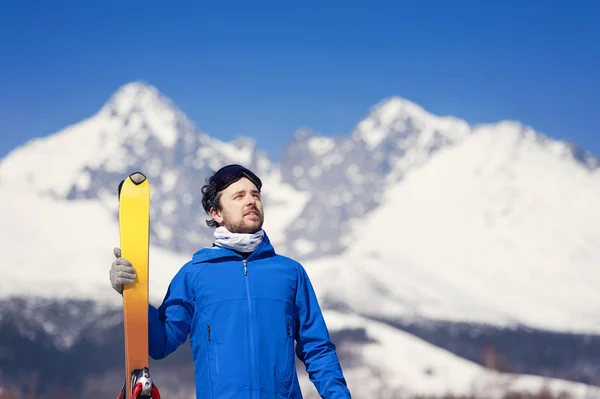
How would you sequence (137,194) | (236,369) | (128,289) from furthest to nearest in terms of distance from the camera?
(137,194), (128,289), (236,369)

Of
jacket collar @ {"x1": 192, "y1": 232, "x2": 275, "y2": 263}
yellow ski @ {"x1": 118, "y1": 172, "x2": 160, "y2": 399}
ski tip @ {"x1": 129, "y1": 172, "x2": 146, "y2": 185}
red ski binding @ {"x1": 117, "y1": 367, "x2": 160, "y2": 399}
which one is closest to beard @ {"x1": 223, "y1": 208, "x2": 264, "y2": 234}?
jacket collar @ {"x1": 192, "y1": 232, "x2": 275, "y2": 263}

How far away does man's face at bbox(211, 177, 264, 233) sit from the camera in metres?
7.12

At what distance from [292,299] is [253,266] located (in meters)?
0.38

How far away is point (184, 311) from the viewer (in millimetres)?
7125

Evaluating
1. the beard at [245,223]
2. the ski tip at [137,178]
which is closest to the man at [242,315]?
the beard at [245,223]

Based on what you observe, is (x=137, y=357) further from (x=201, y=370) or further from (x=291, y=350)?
(x=291, y=350)

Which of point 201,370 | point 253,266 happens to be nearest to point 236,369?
point 201,370

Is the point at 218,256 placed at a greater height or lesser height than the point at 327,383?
greater

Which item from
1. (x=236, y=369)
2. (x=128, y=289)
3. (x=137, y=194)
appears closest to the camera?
(x=236, y=369)

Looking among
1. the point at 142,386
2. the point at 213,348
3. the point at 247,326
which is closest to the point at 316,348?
the point at 247,326

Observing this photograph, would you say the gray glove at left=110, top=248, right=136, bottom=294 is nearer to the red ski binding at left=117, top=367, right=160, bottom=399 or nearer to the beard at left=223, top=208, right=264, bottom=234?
the red ski binding at left=117, top=367, right=160, bottom=399

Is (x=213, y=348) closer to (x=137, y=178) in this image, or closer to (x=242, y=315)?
(x=242, y=315)

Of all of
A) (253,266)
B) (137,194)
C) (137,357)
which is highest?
(137,194)

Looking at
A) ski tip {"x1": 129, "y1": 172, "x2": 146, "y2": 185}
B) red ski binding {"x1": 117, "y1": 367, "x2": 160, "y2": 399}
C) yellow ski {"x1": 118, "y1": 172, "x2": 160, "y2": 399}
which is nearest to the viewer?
red ski binding {"x1": 117, "y1": 367, "x2": 160, "y2": 399}
